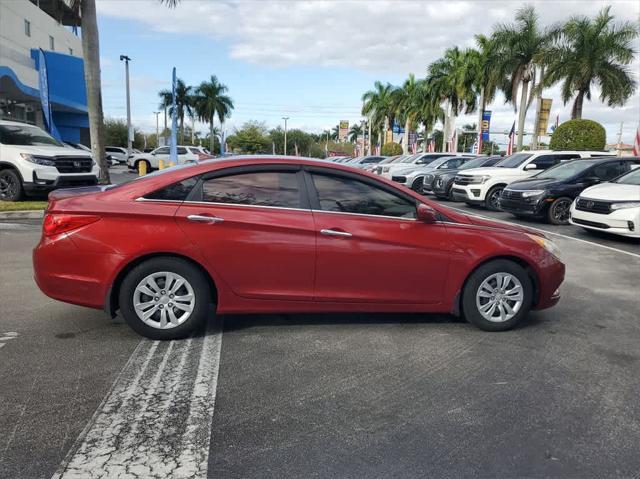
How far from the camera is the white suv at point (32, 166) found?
12266 millimetres

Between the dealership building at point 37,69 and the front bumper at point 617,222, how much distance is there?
26.1 m

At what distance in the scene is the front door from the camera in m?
4.48

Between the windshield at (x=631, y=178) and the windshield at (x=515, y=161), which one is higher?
the windshield at (x=515, y=161)

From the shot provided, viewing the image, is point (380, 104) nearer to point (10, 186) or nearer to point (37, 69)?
point (37, 69)

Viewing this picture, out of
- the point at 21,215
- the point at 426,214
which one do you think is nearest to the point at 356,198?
the point at 426,214

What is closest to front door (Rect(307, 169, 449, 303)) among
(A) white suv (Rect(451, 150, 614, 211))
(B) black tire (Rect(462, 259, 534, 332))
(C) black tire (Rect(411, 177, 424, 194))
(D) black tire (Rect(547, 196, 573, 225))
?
(B) black tire (Rect(462, 259, 534, 332))

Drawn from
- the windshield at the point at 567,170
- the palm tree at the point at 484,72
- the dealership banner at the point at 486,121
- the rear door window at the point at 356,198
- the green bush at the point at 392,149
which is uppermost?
the palm tree at the point at 484,72

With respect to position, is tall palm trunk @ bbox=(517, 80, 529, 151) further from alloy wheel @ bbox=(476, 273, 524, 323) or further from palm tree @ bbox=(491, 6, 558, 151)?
alloy wheel @ bbox=(476, 273, 524, 323)

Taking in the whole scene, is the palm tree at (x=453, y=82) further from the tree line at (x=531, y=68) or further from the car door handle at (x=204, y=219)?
the car door handle at (x=204, y=219)

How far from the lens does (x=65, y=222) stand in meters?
4.30

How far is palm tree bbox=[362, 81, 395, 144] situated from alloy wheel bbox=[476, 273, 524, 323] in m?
60.5

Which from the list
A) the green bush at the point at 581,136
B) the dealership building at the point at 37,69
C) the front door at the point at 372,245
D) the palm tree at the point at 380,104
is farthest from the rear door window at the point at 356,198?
the palm tree at the point at 380,104

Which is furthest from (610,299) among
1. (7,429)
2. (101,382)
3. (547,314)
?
(7,429)

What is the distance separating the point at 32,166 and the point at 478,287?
11030 mm
